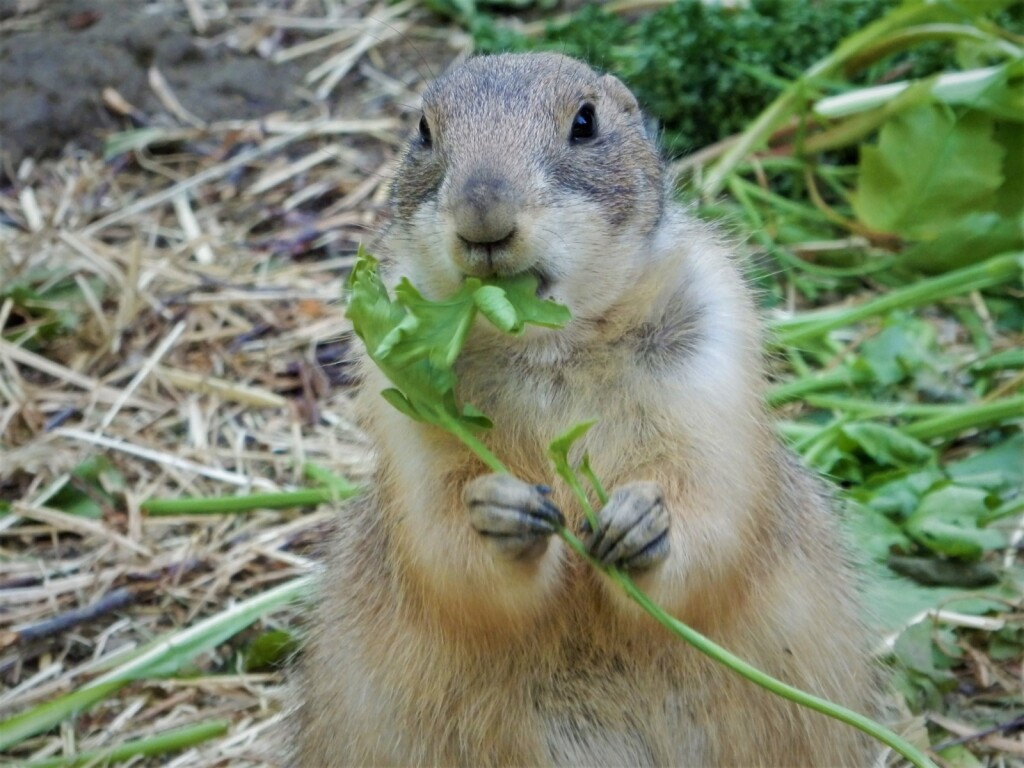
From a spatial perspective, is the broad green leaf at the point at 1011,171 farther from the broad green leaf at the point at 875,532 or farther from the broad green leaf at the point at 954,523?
the broad green leaf at the point at 875,532

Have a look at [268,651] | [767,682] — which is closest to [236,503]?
[268,651]

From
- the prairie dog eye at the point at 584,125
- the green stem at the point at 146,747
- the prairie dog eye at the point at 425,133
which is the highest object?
the prairie dog eye at the point at 584,125

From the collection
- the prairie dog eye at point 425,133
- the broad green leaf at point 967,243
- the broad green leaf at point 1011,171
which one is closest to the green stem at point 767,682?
the prairie dog eye at point 425,133

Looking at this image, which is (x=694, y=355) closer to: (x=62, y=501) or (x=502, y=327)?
(x=502, y=327)

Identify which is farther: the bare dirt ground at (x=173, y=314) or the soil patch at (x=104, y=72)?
the soil patch at (x=104, y=72)

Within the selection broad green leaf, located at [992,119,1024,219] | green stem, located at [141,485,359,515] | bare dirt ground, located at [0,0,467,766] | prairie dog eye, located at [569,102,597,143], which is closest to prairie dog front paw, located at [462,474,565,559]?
prairie dog eye, located at [569,102,597,143]

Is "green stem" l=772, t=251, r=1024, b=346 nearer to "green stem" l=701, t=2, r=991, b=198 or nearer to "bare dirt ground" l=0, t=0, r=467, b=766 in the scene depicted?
"green stem" l=701, t=2, r=991, b=198

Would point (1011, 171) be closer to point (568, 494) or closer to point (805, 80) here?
point (805, 80)
